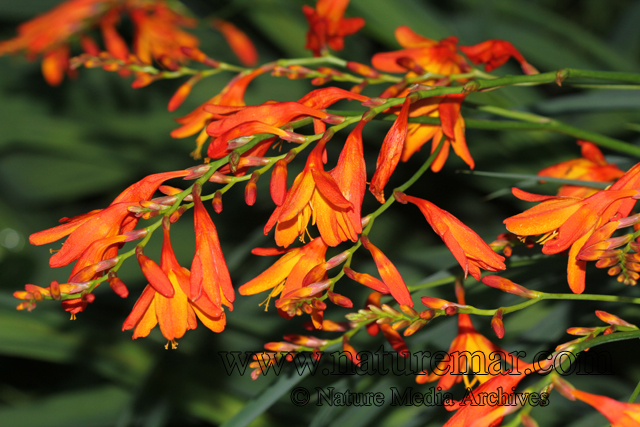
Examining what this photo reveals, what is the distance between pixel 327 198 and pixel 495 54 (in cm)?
27

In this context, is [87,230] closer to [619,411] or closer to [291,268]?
[291,268]

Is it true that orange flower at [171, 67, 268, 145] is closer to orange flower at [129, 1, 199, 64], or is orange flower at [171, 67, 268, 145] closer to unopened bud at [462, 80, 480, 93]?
unopened bud at [462, 80, 480, 93]

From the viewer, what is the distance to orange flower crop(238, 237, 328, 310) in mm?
400

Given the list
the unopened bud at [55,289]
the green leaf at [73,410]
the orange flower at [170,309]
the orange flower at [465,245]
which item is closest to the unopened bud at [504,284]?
the orange flower at [465,245]

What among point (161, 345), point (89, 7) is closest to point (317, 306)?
point (161, 345)

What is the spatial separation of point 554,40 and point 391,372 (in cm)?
78

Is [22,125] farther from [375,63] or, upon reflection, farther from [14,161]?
[375,63]

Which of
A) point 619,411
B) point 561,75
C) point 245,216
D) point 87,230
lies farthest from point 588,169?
point 245,216

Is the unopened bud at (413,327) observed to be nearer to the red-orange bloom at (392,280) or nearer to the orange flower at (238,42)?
the red-orange bloom at (392,280)

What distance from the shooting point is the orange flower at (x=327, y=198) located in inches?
14.1

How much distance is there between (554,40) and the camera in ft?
3.10

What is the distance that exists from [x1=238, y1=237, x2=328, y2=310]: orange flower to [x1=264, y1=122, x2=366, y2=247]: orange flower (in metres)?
0.02

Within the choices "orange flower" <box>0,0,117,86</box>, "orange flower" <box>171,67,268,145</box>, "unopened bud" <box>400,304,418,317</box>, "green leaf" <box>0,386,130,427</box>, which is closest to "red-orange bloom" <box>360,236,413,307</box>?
"unopened bud" <box>400,304,418,317</box>

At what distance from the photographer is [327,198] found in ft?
1.18
